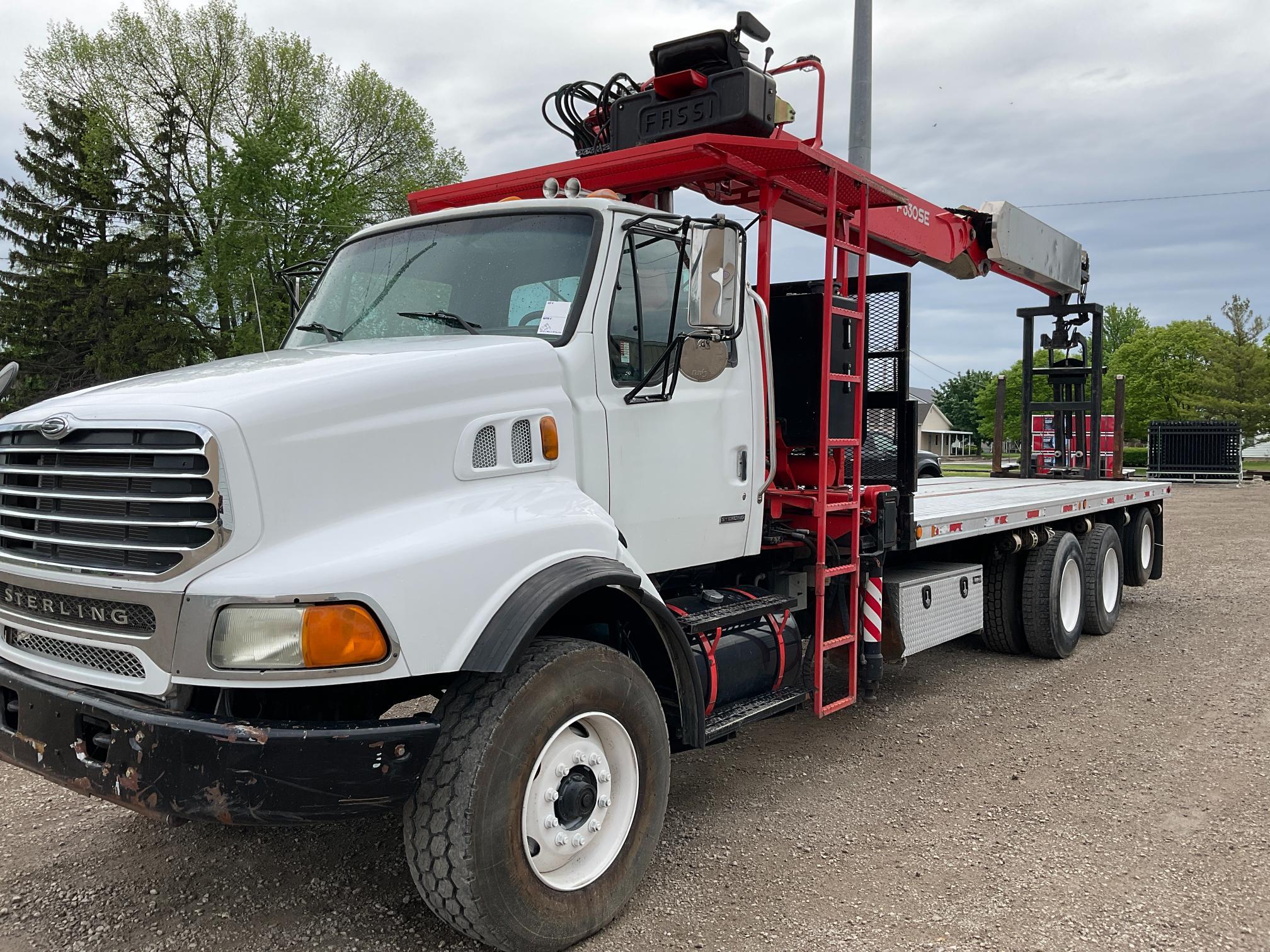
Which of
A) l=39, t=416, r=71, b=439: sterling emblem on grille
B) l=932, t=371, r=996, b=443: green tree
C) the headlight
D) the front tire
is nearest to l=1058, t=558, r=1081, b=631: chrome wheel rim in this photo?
the front tire

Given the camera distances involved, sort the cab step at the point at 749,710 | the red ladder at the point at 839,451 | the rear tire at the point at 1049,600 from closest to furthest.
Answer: the cab step at the point at 749,710 → the red ladder at the point at 839,451 → the rear tire at the point at 1049,600

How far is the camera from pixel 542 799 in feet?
10.3

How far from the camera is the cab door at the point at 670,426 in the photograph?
148 inches

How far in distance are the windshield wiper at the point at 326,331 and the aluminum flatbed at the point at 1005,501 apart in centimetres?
330

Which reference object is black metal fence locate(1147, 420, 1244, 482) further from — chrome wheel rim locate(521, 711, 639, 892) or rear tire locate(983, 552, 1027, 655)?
chrome wheel rim locate(521, 711, 639, 892)

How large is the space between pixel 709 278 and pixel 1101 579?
6039 millimetres

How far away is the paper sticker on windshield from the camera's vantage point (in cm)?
368

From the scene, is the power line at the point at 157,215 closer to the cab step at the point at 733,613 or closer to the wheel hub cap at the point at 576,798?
the cab step at the point at 733,613

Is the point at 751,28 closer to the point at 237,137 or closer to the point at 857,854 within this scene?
the point at 857,854

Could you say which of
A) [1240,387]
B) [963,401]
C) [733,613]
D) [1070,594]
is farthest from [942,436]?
[733,613]

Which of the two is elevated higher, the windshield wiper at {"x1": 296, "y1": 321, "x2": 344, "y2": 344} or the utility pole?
the utility pole

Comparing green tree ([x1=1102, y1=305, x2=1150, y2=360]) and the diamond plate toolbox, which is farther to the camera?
green tree ([x1=1102, y1=305, x2=1150, y2=360])

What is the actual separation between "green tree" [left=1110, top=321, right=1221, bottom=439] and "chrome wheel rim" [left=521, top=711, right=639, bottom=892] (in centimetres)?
5851

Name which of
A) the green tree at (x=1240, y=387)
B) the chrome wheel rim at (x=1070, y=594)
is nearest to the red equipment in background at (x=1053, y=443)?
the chrome wheel rim at (x=1070, y=594)
